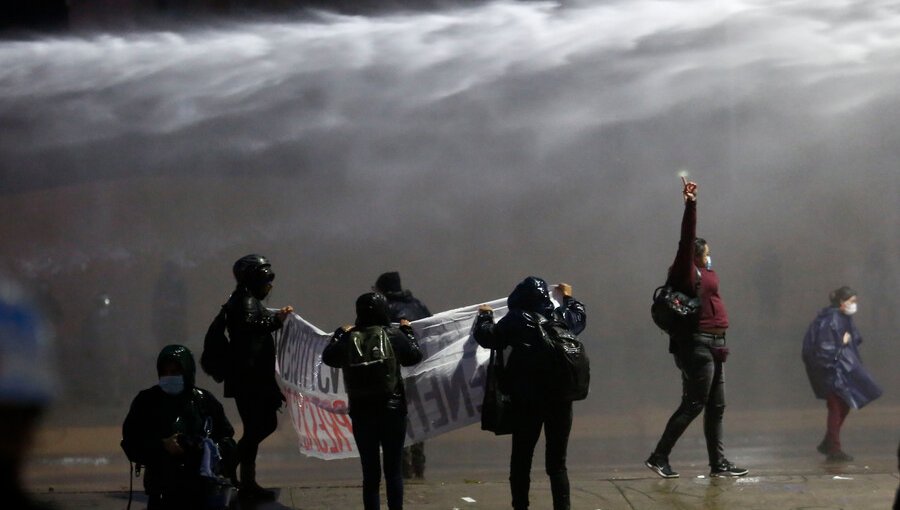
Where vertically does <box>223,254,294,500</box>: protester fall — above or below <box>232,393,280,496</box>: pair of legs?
above

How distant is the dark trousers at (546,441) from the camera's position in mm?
5934

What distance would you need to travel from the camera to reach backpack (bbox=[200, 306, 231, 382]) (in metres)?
6.70

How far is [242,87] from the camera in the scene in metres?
12.6

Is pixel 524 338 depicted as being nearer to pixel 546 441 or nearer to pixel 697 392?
pixel 546 441

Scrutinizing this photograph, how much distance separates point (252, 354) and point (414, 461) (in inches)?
59.3

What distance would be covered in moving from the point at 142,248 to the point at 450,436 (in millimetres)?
5316

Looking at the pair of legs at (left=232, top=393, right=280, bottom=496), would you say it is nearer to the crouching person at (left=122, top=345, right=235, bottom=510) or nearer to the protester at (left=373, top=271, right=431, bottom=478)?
the protester at (left=373, top=271, right=431, bottom=478)

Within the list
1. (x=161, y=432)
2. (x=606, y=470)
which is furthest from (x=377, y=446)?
(x=606, y=470)

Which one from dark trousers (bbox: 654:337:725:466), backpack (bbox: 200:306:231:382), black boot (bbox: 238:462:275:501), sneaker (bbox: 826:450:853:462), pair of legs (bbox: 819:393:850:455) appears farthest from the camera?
pair of legs (bbox: 819:393:850:455)

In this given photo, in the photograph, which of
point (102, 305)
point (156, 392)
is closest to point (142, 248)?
point (102, 305)

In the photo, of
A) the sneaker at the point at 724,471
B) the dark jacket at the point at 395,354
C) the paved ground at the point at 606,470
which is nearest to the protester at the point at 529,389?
the dark jacket at the point at 395,354

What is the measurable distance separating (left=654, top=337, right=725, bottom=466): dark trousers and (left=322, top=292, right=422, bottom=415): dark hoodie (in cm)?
207

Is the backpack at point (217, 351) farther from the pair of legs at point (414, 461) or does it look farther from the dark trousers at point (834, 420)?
the dark trousers at point (834, 420)

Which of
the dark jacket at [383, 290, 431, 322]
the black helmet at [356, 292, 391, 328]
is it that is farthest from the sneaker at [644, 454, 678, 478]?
the black helmet at [356, 292, 391, 328]
